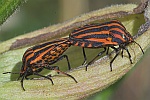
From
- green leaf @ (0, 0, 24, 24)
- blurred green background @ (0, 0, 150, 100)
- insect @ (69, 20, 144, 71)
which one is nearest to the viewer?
green leaf @ (0, 0, 24, 24)

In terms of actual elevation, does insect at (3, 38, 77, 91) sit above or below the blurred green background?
below

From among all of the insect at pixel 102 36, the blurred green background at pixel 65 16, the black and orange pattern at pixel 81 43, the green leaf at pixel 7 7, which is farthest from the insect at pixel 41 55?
the blurred green background at pixel 65 16

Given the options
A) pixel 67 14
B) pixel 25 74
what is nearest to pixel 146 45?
pixel 25 74

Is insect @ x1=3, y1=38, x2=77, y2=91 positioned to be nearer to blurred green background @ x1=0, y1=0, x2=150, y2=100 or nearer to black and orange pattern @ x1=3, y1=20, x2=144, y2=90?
black and orange pattern @ x1=3, y1=20, x2=144, y2=90

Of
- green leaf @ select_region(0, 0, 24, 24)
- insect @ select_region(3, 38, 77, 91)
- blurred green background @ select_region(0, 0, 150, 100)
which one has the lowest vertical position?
insect @ select_region(3, 38, 77, 91)

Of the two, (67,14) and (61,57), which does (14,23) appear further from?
(61,57)

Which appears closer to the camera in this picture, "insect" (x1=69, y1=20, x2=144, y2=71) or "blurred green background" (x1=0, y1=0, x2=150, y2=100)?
"insect" (x1=69, y1=20, x2=144, y2=71)

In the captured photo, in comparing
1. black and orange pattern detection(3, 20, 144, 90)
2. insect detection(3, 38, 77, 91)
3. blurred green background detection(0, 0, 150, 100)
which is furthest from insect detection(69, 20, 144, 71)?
blurred green background detection(0, 0, 150, 100)

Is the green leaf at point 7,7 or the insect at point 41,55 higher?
the green leaf at point 7,7

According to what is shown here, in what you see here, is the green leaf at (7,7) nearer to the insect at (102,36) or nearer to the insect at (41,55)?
the insect at (41,55)
